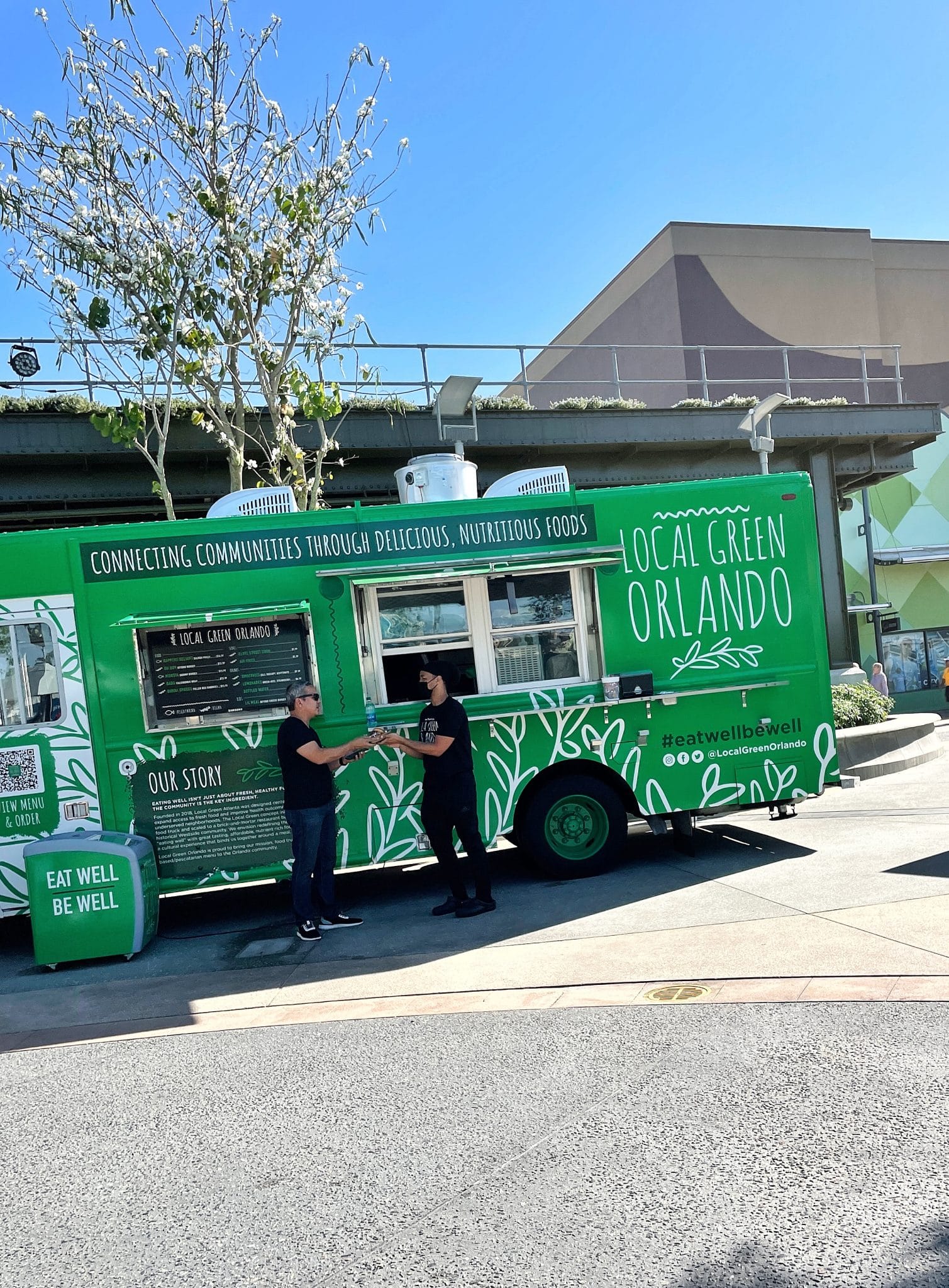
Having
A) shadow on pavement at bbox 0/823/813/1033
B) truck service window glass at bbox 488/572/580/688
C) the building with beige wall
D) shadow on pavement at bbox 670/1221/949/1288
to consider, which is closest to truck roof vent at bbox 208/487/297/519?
truck service window glass at bbox 488/572/580/688

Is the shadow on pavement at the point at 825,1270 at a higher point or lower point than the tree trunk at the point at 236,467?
lower

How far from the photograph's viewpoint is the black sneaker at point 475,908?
7.43 meters

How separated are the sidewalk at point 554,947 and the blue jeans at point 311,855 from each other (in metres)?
0.26

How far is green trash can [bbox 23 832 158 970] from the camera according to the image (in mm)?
7000

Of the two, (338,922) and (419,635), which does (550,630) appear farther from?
(338,922)

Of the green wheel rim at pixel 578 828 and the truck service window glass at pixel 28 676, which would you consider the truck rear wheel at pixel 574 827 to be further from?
the truck service window glass at pixel 28 676

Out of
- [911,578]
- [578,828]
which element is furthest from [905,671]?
[578,828]

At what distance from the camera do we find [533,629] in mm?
8305

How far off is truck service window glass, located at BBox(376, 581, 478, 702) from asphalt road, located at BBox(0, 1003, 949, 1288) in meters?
3.31

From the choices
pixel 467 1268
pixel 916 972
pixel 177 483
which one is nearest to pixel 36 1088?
pixel 467 1268

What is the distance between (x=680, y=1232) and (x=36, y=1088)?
325cm

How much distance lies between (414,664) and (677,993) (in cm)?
365

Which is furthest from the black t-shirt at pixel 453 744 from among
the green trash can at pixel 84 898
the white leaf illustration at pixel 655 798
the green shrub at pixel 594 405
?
the green shrub at pixel 594 405

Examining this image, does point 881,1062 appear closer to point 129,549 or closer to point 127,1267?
point 127,1267
